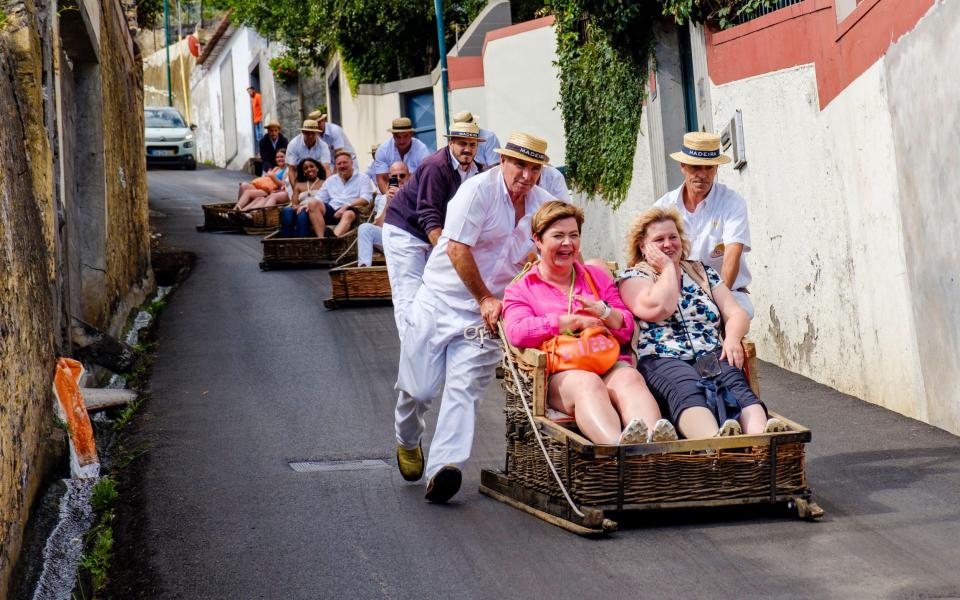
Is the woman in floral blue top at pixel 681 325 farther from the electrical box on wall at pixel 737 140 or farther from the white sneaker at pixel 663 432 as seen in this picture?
the electrical box on wall at pixel 737 140

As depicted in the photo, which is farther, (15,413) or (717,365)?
(717,365)

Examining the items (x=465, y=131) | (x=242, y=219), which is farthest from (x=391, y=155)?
(x=242, y=219)

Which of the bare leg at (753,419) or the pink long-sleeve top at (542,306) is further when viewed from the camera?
the pink long-sleeve top at (542,306)

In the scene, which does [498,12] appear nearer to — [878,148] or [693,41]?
[693,41]

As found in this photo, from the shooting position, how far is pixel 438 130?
91.0 feet

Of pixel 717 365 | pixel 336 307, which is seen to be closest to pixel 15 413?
pixel 717 365

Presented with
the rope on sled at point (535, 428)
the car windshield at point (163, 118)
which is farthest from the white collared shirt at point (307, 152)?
the car windshield at point (163, 118)

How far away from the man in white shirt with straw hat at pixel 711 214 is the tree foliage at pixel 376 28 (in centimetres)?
2125

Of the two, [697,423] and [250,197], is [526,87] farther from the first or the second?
[697,423]

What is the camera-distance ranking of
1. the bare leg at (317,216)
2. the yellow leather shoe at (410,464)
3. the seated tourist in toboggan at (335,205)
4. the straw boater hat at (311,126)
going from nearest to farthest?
the yellow leather shoe at (410,464)
the bare leg at (317,216)
the seated tourist in toboggan at (335,205)
the straw boater hat at (311,126)

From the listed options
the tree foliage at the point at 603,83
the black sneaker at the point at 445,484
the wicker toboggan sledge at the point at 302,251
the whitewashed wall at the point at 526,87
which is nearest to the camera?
the black sneaker at the point at 445,484

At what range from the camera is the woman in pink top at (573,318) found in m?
6.36

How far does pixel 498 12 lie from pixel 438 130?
280cm

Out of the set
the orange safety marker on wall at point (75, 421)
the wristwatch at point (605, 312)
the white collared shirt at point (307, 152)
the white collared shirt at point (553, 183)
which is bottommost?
the orange safety marker on wall at point (75, 421)
